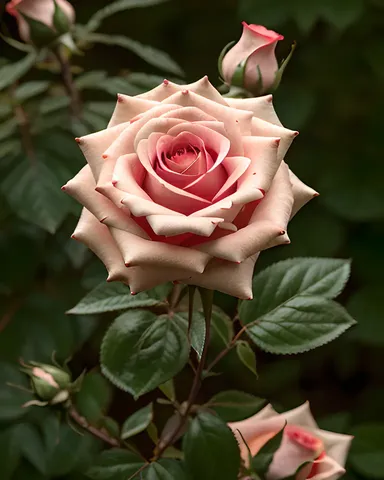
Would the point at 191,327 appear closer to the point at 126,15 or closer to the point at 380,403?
the point at 380,403

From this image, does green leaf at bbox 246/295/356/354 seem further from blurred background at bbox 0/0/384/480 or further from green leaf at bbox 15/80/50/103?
green leaf at bbox 15/80/50/103

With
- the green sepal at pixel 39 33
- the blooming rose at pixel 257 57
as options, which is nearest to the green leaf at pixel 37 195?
the green sepal at pixel 39 33

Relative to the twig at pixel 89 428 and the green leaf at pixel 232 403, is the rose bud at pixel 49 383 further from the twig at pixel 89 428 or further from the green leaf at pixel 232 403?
the green leaf at pixel 232 403

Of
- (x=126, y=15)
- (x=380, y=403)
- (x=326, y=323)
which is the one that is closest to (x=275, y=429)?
(x=326, y=323)

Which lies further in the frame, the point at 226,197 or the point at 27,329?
the point at 27,329

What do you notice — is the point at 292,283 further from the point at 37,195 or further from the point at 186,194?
the point at 37,195
